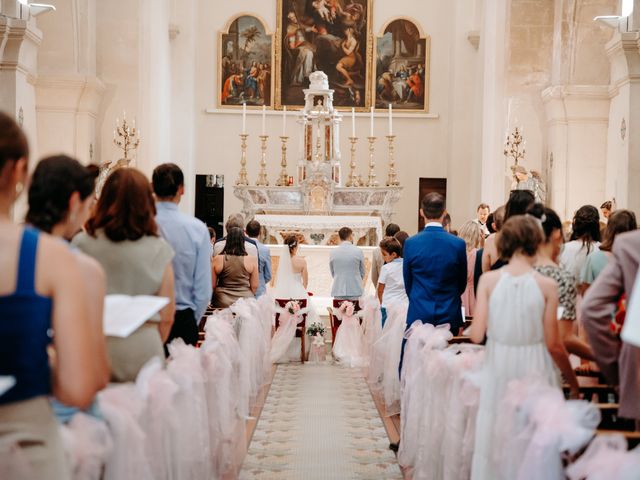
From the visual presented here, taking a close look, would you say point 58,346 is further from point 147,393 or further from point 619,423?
point 619,423

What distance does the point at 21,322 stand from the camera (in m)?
2.35

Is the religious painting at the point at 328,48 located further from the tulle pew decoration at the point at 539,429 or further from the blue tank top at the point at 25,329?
the blue tank top at the point at 25,329

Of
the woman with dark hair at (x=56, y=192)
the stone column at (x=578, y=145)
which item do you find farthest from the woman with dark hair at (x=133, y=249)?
the stone column at (x=578, y=145)

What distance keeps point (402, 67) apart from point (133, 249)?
2171 centimetres

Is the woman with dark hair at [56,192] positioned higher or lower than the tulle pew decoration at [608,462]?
higher

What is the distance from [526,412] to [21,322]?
8.04 feet

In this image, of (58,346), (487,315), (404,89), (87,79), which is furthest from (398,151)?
(58,346)

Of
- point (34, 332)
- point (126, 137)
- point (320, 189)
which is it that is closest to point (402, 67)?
point (320, 189)

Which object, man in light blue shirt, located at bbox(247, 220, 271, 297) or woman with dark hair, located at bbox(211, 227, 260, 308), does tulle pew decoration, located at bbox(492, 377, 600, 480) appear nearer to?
woman with dark hair, located at bbox(211, 227, 260, 308)

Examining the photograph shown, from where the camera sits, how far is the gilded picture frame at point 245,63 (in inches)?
997

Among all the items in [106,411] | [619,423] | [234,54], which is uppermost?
[234,54]

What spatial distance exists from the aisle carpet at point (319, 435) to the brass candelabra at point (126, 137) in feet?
27.6

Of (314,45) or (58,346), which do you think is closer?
(58,346)

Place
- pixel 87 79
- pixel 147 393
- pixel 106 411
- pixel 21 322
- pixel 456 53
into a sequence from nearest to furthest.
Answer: pixel 21 322
pixel 106 411
pixel 147 393
pixel 87 79
pixel 456 53
